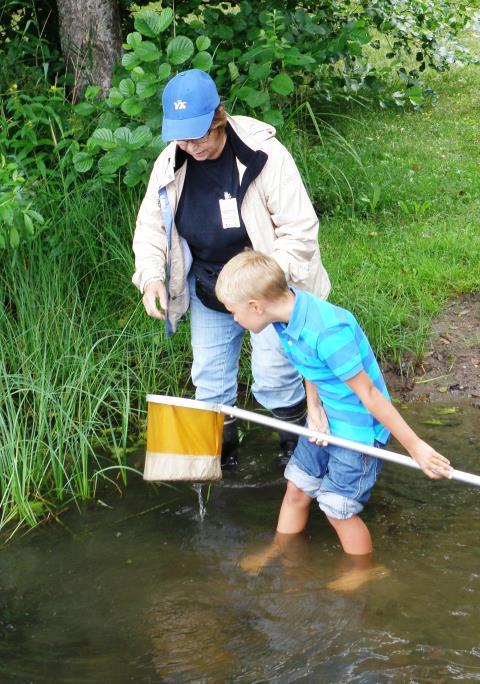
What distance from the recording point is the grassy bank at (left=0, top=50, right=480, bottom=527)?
457 cm

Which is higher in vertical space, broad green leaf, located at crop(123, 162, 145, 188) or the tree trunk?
the tree trunk

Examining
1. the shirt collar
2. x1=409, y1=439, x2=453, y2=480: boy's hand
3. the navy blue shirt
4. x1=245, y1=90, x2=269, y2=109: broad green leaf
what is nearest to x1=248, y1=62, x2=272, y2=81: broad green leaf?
x1=245, y1=90, x2=269, y2=109: broad green leaf

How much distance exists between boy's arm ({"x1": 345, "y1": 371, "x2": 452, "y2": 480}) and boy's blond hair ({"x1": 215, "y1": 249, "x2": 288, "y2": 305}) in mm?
400

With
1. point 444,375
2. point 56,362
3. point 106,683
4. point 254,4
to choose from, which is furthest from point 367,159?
point 106,683

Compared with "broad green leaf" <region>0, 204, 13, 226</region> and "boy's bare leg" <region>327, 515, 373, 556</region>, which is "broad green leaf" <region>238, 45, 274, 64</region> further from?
"boy's bare leg" <region>327, 515, 373, 556</region>

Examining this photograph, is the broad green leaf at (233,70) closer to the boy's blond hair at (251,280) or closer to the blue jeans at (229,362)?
the blue jeans at (229,362)

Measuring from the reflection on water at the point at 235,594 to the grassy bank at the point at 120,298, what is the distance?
375mm

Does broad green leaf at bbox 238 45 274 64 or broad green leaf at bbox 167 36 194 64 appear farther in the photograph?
broad green leaf at bbox 238 45 274 64

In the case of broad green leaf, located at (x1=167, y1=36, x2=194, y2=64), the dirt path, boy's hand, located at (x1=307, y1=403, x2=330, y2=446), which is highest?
broad green leaf, located at (x1=167, y1=36, x2=194, y2=64)

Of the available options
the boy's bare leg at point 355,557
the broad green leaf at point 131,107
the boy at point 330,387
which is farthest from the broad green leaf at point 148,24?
the boy's bare leg at point 355,557

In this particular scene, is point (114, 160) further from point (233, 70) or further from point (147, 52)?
point (233, 70)

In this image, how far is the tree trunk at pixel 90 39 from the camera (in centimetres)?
616

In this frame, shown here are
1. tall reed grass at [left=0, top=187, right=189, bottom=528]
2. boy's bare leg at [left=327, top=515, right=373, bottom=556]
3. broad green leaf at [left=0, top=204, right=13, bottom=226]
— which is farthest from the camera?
tall reed grass at [left=0, top=187, right=189, bottom=528]

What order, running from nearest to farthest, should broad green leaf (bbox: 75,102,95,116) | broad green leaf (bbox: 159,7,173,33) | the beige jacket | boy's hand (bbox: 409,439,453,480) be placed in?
boy's hand (bbox: 409,439,453,480)
the beige jacket
broad green leaf (bbox: 159,7,173,33)
broad green leaf (bbox: 75,102,95,116)
